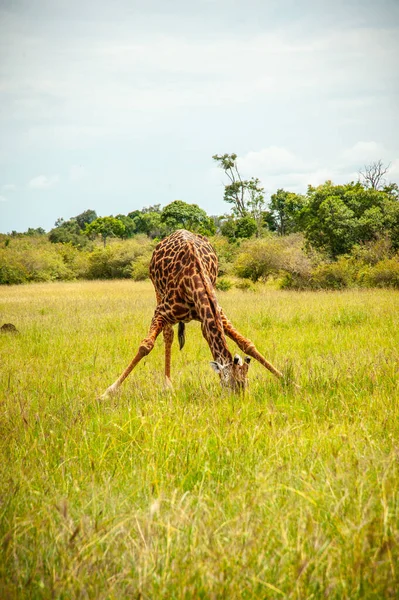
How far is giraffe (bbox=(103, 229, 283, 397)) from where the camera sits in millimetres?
5059

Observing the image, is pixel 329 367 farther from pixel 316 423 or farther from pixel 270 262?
pixel 270 262

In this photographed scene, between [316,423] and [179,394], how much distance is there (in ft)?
5.79

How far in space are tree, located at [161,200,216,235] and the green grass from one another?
147 ft

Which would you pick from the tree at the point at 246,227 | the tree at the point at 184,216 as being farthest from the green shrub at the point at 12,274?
the tree at the point at 246,227

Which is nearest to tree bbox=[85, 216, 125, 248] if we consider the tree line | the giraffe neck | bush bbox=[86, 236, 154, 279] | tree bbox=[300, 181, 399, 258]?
the tree line

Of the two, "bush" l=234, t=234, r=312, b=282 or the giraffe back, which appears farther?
"bush" l=234, t=234, r=312, b=282

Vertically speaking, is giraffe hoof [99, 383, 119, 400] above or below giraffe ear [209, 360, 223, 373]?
below

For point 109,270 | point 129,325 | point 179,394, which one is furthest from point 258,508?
point 109,270

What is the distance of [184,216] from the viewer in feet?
172

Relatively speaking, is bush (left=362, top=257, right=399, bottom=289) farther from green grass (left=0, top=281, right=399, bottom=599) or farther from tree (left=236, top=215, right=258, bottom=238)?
tree (left=236, top=215, right=258, bottom=238)

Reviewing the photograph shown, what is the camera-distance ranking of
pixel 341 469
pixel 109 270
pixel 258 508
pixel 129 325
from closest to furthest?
pixel 258 508 < pixel 341 469 < pixel 129 325 < pixel 109 270

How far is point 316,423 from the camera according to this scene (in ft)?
12.6

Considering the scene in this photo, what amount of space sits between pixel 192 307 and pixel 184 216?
4697 cm

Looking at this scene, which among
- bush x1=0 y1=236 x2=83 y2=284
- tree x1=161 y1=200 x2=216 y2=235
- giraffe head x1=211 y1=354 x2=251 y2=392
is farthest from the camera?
tree x1=161 y1=200 x2=216 y2=235
